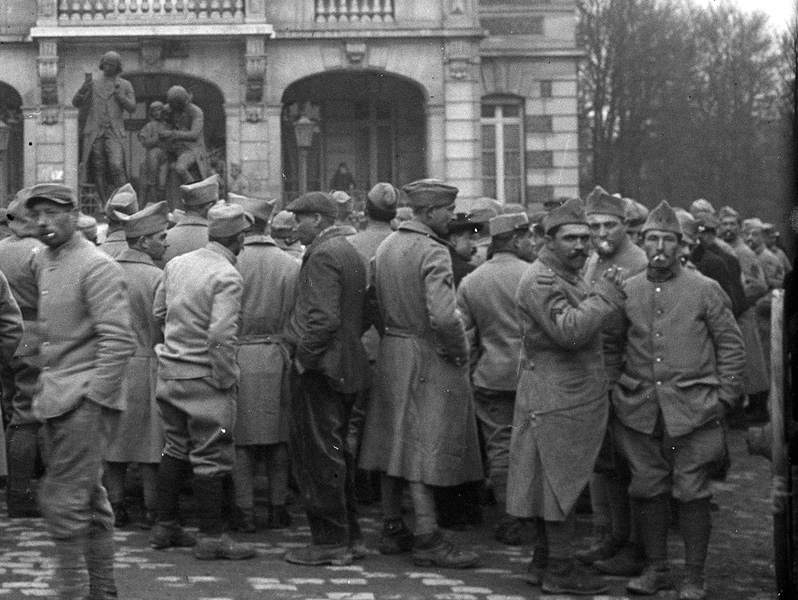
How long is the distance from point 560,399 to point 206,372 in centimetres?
217

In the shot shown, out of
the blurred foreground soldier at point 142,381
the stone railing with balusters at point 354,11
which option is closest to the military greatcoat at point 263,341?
the blurred foreground soldier at point 142,381

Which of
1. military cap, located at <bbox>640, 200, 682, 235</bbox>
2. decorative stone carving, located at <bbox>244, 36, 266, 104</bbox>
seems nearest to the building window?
decorative stone carving, located at <bbox>244, 36, 266, 104</bbox>

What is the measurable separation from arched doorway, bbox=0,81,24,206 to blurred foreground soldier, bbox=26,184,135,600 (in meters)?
22.3

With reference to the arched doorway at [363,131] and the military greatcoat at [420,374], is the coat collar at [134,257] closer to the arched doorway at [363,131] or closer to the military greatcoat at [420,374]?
the military greatcoat at [420,374]

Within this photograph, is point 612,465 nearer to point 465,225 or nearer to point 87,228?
point 465,225

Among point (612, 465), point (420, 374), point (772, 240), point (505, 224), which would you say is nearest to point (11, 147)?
point (772, 240)

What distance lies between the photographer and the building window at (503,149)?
31.5 m

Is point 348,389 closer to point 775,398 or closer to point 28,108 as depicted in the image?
point 775,398

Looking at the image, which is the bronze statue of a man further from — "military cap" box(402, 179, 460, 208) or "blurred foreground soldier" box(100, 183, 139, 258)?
"military cap" box(402, 179, 460, 208)

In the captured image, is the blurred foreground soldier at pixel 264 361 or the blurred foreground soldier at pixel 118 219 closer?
the blurred foreground soldier at pixel 264 361

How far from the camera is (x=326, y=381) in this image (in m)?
9.37

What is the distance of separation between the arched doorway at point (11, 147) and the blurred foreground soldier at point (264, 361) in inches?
776

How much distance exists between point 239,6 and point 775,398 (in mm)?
23069

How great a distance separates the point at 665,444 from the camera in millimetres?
8695
